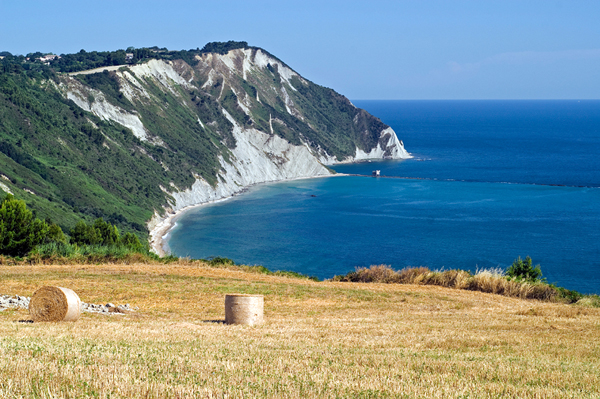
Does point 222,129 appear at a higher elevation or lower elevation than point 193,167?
higher

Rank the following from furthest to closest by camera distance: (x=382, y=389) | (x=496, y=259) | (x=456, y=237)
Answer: (x=456, y=237)
(x=496, y=259)
(x=382, y=389)

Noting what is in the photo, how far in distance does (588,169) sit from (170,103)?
102232mm

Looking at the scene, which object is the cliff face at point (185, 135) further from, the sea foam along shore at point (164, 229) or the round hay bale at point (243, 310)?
the round hay bale at point (243, 310)

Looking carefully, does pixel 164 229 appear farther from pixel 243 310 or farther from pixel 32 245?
pixel 243 310

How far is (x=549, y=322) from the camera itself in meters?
18.3

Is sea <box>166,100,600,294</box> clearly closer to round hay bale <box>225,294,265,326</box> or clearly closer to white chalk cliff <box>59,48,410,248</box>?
white chalk cliff <box>59,48,410,248</box>

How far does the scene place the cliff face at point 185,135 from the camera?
8919cm

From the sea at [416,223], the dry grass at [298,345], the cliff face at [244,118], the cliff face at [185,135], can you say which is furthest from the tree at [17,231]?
the cliff face at [244,118]

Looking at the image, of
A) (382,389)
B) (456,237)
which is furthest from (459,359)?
(456,237)

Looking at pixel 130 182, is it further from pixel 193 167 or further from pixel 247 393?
pixel 247 393

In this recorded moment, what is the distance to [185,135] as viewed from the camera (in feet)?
413

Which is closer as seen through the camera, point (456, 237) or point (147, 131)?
point (456, 237)

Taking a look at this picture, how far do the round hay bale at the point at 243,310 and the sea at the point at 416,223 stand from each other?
3433 centimetres

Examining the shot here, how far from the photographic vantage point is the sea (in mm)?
72125
